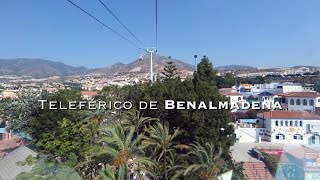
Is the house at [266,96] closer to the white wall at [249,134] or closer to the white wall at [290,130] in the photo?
the white wall at [249,134]

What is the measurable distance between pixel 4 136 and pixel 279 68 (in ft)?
352

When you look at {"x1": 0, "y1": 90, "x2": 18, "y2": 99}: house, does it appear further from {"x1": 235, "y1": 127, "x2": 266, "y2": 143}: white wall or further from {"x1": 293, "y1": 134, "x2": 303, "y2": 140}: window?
{"x1": 293, "y1": 134, "x2": 303, "y2": 140}: window

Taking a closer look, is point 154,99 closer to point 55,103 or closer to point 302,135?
point 55,103

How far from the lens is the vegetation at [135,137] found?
9578mm

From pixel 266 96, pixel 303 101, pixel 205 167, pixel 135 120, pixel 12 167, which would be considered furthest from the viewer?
pixel 266 96

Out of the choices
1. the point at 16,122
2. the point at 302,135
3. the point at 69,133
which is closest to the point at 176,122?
the point at 69,133

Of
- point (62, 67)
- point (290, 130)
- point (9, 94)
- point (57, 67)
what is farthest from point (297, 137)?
point (62, 67)

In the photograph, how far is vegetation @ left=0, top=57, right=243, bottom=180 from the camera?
31.4ft

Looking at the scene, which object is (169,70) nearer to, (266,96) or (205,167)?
(266,96)

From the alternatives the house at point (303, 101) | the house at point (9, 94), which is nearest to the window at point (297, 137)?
the house at point (303, 101)

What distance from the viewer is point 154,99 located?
18.6m

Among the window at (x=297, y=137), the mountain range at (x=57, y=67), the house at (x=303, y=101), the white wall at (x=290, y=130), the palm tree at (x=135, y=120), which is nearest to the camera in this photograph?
the palm tree at (x=135, y=120)

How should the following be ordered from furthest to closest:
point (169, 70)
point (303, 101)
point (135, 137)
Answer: point (303, 101), point (169, 70), point (135, 137)

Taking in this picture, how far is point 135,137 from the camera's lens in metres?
14.8
